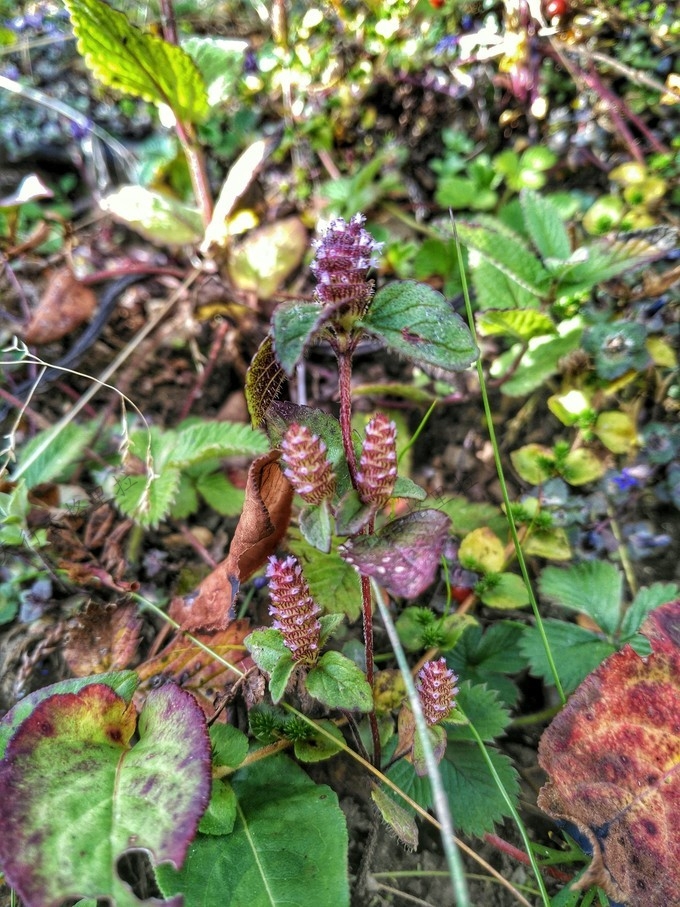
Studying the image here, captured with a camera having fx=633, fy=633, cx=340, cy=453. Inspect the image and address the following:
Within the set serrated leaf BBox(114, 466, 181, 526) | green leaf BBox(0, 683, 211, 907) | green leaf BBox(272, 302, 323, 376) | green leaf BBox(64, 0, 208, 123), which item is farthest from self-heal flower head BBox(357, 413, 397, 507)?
green leaf BBox(64, 0, 208, 123)

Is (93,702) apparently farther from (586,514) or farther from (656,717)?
(586,514)

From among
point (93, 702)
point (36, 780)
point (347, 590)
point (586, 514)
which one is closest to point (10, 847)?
point (36, 780)

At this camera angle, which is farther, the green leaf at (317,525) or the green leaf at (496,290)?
the green leaf at (496,290)

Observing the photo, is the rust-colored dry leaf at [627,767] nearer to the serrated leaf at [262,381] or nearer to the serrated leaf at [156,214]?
the serrated leaf at [262,381]

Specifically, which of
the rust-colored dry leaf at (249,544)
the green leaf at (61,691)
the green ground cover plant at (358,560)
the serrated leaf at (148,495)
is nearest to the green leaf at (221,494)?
the green ground cover plant at (358,560)

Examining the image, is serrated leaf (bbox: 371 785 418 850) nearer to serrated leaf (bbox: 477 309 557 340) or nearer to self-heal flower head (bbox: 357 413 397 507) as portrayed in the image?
self-heal flower head (bbox: 357 413 397 507)

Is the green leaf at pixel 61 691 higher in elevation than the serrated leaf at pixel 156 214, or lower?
lower

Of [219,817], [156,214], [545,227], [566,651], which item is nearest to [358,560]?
[219,817]
